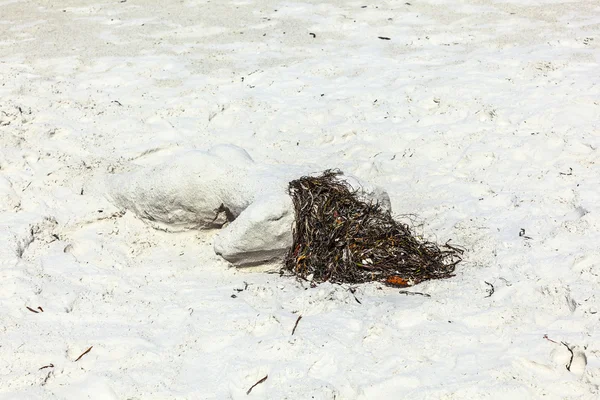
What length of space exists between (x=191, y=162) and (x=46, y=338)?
1479 mm

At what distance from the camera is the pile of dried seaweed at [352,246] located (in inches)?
140

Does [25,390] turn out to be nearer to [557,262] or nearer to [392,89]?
[557,262]

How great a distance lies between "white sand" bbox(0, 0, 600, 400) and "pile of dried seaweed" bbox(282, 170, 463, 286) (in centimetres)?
13

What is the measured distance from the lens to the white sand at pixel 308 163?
2814 mm

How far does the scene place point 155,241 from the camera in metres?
4.05

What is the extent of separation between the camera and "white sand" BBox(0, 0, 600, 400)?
2.81 metres

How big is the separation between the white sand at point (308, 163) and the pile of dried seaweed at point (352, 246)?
13 cm

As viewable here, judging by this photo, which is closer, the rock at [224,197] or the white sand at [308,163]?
the white sand at [308,163]

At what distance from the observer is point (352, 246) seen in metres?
3.67

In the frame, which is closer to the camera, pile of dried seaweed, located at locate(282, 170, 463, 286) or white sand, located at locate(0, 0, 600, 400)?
white sand, located at locate(0, 0, 600, 400)

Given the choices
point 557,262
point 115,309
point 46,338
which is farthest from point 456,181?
point 46,338

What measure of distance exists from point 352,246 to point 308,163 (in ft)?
4.39

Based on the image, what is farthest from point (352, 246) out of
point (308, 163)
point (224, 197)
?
point (308, 163)

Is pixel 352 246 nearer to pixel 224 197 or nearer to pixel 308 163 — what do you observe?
pixel 224 197
